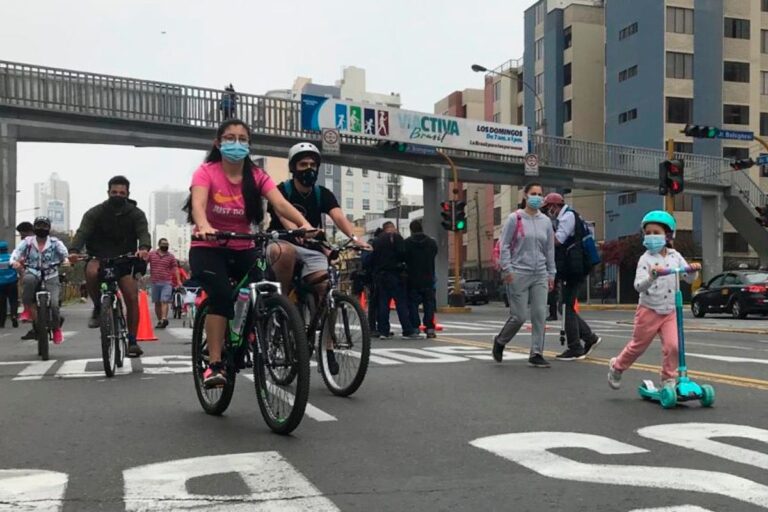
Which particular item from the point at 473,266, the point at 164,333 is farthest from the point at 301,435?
the point at 473,266

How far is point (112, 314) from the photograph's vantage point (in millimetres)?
7816

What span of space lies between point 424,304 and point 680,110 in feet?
136

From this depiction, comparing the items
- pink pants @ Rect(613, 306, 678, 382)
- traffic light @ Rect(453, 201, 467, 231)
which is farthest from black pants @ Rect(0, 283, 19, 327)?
traffic light @ Rect(453, 201, 467, 231)

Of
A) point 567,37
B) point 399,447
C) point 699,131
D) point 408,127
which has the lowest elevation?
point 399,447

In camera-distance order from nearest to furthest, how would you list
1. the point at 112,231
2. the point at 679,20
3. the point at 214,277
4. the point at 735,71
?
the point at 214,277 → the point at 112,231 → the point at 679,20 → the point at 735,71

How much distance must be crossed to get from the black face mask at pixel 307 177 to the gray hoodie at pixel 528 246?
8.80ft

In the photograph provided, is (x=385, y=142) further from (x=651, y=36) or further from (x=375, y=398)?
(x=651, y=36)

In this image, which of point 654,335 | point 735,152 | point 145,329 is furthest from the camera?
point 735,152

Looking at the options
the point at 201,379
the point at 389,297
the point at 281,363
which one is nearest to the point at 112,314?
the point at 201,379

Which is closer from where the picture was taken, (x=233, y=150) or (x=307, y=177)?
(x=233, y=150)

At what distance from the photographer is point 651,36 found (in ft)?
162

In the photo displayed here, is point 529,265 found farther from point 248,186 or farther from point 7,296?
point 7,296

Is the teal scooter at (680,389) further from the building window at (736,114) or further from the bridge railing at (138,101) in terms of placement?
the building window at (736,114)

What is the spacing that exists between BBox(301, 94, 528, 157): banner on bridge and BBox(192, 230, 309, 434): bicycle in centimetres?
2048
